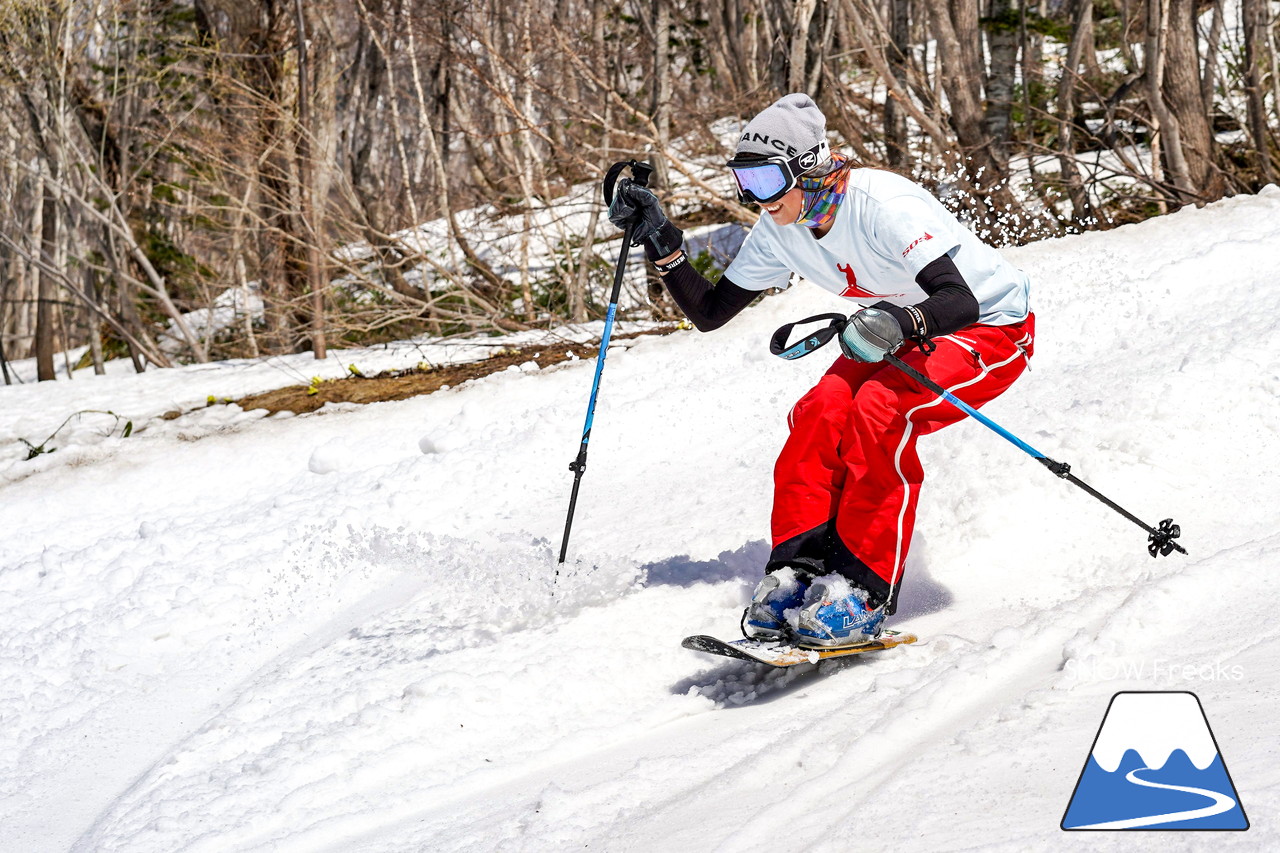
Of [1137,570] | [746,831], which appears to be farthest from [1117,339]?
[746,831]

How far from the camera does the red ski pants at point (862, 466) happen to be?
10.6 ft

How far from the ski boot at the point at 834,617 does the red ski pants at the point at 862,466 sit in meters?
0.06

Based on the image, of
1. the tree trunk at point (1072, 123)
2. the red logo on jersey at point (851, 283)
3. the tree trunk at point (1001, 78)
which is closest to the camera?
the red logo on jersey at point (851, 283)

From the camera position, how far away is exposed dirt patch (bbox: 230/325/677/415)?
7027 millimetres

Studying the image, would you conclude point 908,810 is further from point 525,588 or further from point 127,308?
point 127,308

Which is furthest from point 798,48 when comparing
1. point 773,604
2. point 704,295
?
point 773,604

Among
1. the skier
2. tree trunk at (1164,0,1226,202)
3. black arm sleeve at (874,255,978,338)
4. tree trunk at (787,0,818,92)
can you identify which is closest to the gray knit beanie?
the skier

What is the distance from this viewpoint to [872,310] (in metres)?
3.04

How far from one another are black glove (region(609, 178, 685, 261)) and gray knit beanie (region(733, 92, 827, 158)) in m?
0.51

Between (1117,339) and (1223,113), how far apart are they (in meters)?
7.45

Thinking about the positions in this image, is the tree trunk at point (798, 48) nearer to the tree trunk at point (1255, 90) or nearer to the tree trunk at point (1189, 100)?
the tree trunk at point (1189, 100)

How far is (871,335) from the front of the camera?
3025 millimetres

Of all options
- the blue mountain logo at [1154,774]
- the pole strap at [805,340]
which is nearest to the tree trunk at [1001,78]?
the pole strap at [805,340]

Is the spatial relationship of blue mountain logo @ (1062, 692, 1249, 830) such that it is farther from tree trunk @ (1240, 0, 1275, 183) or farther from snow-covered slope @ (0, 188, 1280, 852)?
tree trunk @ (1240, 0, 1275, 183)
